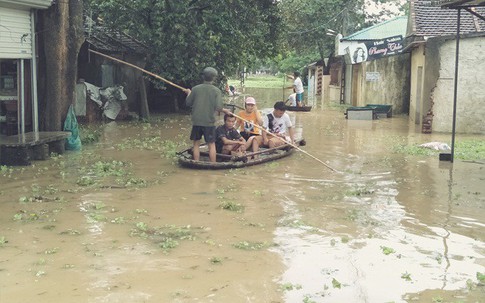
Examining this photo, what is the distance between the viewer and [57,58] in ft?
42.6

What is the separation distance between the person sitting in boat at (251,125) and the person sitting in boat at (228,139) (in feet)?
1.22

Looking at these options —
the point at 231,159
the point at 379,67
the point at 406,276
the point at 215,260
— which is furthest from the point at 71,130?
the point at 379,67

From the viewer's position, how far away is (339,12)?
4278cm

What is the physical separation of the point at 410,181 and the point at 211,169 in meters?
3.54

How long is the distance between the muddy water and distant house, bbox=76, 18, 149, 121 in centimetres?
826

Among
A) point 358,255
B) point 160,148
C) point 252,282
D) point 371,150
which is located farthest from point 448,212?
point 160,148

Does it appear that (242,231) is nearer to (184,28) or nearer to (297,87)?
(184,28)

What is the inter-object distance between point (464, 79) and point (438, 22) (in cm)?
350

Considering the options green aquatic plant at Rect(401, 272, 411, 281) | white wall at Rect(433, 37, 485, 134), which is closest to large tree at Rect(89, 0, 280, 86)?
white wall at Rect(433, 37, 485, 134)

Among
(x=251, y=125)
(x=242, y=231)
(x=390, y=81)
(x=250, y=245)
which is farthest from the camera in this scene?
(x=390, y=81)

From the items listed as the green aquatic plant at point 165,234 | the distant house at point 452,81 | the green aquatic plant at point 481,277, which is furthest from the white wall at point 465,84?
the green aquatic plant at point 481,277

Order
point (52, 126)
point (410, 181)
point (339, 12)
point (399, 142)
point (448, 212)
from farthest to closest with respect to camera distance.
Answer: point (339, 12), point (399, 142), point (52, 126), point (410, 181), point (448, 212)

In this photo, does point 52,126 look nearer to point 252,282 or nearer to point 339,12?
point 252,282

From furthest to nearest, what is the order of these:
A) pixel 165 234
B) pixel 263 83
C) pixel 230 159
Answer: pixel 263 83
pixel 230 159
pixel 165 234
